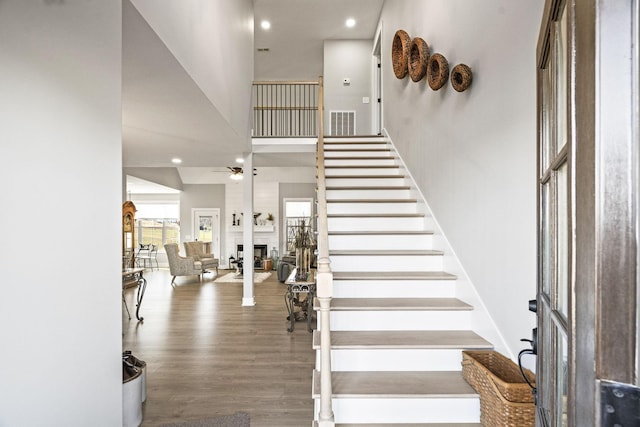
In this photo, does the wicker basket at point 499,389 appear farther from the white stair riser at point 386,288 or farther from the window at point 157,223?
the window at point 157,223

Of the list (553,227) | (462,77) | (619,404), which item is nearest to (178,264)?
(462,77)

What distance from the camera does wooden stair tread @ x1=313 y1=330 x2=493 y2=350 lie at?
88.1 inches

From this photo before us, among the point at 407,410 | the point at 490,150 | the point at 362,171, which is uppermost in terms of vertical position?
the point at 362,171

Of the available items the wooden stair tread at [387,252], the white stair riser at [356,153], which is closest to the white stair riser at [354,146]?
the white stair riser at [356,153]

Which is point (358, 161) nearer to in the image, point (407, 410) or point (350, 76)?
point (350, 76)

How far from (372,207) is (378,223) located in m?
0.35

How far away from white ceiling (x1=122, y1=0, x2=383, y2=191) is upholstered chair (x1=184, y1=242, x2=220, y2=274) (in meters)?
3.33

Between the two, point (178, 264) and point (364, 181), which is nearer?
point (364, 181)

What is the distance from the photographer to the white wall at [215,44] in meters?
2.36

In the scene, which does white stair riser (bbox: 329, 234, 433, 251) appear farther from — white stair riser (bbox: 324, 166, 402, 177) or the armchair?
the armchair

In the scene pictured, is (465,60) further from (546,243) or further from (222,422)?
(222,422)

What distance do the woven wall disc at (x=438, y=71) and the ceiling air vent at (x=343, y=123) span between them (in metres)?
4.85

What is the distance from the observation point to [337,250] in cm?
338

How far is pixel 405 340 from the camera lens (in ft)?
7.63
